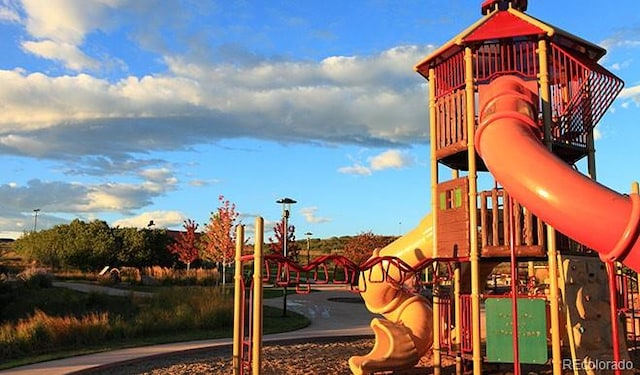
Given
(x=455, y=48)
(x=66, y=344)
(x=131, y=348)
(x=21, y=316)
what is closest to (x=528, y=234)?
(x=455, y=48)

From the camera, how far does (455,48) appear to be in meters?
9.38

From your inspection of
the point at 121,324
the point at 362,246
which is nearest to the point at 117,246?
the point at 362,246

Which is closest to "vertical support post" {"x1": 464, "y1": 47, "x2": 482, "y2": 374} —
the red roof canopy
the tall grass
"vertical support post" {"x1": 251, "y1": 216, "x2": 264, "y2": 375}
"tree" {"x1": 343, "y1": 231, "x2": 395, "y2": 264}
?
the red roof canopy

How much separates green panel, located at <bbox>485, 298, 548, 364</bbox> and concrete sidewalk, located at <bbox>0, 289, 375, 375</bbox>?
7.81m

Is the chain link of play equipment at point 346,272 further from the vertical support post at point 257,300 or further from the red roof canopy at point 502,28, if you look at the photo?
the red roof canopy at point 502,28

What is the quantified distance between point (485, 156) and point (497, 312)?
2.96m

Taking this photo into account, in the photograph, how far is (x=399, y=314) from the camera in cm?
1080

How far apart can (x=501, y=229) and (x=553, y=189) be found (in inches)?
147

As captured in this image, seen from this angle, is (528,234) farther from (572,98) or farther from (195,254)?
(195,254)

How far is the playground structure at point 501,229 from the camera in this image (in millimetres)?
8047

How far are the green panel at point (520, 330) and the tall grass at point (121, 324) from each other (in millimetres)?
11058

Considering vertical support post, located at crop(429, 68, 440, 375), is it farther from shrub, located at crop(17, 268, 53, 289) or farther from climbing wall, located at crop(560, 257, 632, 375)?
shrub, located at crop(17, 268, 53, 289)

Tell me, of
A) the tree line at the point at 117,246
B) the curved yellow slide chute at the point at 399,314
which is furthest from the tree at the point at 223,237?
the curved yellow slide chute at the point at 399,314

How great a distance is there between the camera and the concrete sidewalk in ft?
37.7
